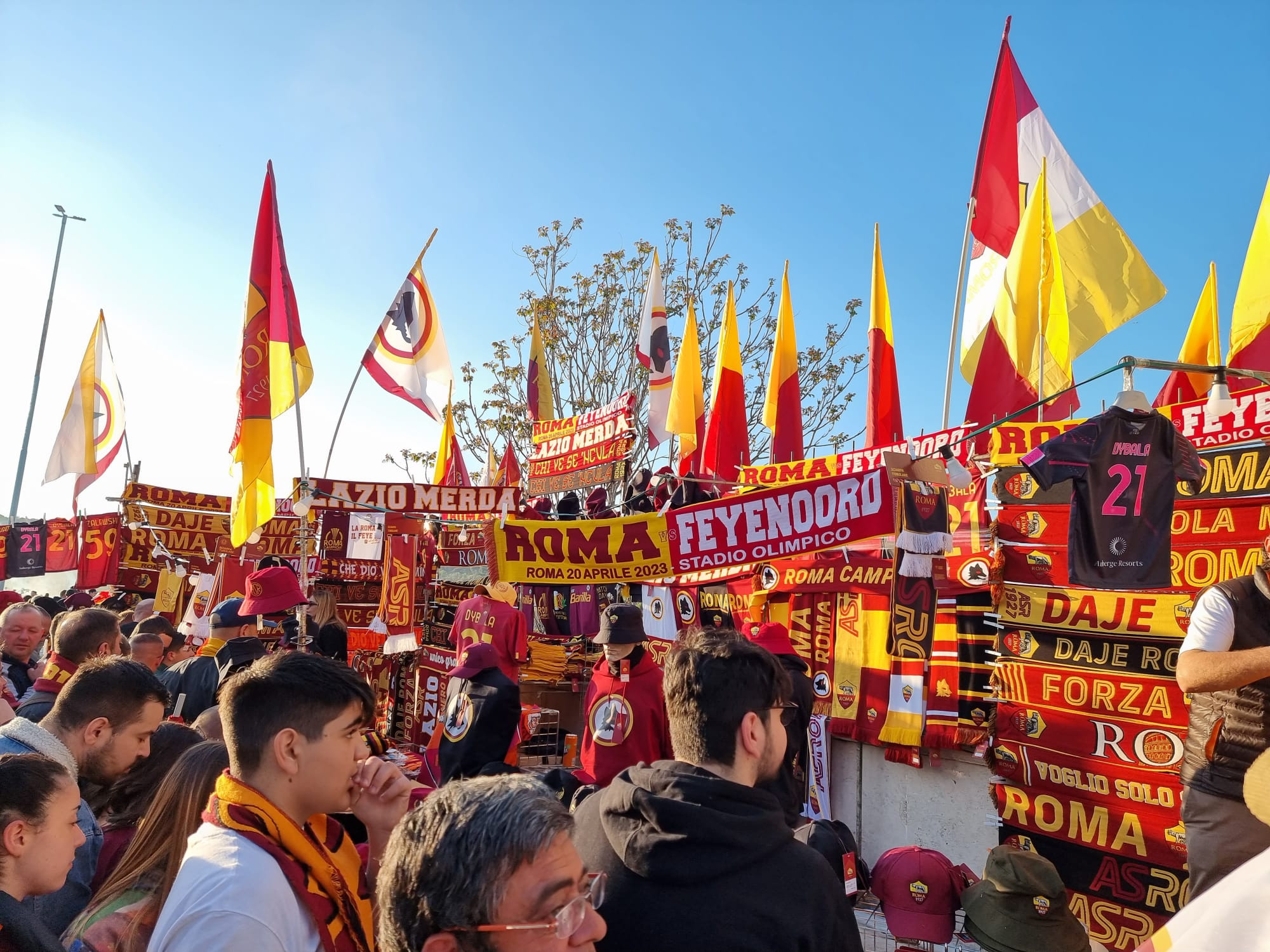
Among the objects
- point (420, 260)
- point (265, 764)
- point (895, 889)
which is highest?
point (420, 260)

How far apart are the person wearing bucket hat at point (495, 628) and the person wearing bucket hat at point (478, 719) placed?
2.18 metres

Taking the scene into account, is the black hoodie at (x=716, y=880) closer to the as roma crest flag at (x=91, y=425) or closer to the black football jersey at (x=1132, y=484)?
the black football jersey at (x=1132, y=484)

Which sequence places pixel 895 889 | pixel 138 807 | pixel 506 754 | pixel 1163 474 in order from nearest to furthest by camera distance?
pixel 138 807 < pixel 895 889 < pixel 1163 474 < pixel 506 754

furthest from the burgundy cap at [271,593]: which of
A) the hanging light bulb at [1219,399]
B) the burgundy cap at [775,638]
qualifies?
the hanging light bulb at [1219,399]

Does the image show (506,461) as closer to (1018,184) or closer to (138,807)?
(1018,184)

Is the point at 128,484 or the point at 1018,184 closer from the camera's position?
the point at 1018,184

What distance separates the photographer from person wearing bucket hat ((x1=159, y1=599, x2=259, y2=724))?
6000 millimetres

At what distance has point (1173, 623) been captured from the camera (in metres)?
5.83

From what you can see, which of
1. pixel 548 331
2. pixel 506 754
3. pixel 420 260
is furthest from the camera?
pixel 548 331

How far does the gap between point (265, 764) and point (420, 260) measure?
436 inches

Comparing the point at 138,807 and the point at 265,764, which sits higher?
the point at 265,764

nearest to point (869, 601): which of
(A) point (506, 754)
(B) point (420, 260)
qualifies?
(A) point (506, 754)

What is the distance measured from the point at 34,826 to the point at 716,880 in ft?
5.92

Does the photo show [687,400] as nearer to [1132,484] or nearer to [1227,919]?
[1132,484]
